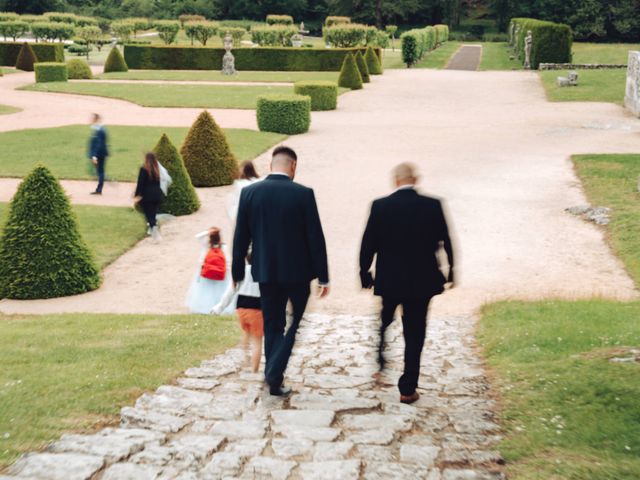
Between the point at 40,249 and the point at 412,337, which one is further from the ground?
the point at 412,337

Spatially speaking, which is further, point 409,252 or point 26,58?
point 26,58

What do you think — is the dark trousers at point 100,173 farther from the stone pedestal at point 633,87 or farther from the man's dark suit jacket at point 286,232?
the stone pedestal at point 633,87

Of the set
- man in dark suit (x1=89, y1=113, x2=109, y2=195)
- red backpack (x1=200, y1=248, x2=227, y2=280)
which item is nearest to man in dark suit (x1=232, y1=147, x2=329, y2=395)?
red backpack (x1=200, y1=248, x2=227, y2=280)

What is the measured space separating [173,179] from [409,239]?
9.06m

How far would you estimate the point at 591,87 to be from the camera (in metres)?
32.7

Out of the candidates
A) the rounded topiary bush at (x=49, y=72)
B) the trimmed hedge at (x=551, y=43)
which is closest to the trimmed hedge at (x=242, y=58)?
the trimmed hedge at (x=551, y=43)

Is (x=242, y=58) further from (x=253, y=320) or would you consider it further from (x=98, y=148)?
(x=253, y=320)

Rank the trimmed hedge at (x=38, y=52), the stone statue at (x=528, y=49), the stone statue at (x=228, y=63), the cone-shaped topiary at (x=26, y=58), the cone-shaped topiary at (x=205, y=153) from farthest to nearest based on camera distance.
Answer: the cone-shaped topiary at (x=26, y=58)
the trimmed hedge at (x=38, y=52)
the stone statue at (x=228, y=63)
the stone statue at (x=528, y=49)
the cone-shaped topiary at (x=205, y=153)

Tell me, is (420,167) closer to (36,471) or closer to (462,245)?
(462,245)

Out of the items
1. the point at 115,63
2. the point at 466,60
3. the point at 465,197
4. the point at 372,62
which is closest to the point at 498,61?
the point at 466,60

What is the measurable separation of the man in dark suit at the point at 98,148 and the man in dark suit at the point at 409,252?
10750mm

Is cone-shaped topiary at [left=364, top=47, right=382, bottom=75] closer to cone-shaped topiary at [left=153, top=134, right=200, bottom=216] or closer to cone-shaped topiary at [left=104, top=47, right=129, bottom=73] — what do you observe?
cone-shaped topiary at [left=104, top=47, right=129, bottom=73]

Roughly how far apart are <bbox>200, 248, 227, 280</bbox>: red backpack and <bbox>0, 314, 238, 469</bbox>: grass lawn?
56 cm

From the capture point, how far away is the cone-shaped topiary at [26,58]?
4616cm
